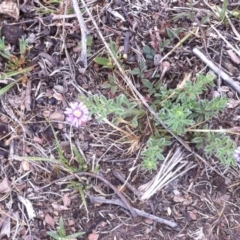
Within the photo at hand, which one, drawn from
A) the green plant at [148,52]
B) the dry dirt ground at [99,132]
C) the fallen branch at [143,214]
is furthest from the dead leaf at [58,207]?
→ the green plant at [148,52]

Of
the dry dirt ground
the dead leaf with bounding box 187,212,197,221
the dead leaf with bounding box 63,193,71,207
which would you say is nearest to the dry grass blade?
the dry dirt ground

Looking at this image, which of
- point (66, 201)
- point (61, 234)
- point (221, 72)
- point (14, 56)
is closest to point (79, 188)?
point (66, 201)

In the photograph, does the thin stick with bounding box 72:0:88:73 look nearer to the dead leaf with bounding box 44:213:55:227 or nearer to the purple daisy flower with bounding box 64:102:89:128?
the purple daisy flower with bounding box 64:102:89:128

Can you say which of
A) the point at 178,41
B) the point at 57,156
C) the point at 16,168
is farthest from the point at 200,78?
the point at 16,168

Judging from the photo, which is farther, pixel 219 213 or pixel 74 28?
pixel 74 28

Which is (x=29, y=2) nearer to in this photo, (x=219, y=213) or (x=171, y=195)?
(x=171, y=195)

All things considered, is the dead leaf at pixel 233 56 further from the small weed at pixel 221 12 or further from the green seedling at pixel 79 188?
the green seedling at pixel 79 188
